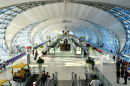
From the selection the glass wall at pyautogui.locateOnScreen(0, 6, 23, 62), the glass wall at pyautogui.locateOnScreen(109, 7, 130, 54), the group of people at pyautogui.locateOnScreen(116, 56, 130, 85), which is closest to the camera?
the group of people at pyautogui.locateOnScreen(116, 56, 130, 85)

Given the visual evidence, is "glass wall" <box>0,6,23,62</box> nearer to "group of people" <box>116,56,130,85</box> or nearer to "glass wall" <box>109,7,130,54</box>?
"glass wall" <box>109,7,130,54</box>

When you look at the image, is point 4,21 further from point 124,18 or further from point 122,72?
point 122,72

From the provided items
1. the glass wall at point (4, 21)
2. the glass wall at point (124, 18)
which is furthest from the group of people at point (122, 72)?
the glass wall at point (4, 21)

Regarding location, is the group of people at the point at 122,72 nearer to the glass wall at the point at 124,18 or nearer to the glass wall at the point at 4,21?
the glass wall at the point at 124,18

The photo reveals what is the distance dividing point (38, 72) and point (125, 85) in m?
7.47

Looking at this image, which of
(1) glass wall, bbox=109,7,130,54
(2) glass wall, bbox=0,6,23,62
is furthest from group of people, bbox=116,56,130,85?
(2) glass wall, bbox=0,6,23,62

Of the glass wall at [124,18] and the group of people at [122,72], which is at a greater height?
the glass wall at [124,18]

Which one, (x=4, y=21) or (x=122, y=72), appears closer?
(x=122, y=72)

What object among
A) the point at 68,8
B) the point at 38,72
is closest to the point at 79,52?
the point at 38,72

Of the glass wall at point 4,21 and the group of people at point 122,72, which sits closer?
the group of people at point 122,72

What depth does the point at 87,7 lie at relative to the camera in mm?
30156

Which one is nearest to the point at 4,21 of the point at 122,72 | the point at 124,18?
the point at 124,18

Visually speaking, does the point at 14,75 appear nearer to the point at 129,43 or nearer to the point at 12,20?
the point at 12,20

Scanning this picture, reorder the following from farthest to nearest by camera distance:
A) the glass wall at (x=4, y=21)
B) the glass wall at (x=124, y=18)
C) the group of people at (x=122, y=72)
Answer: the glass wall at (x=4, y=21) → the glass wall at (x=124, y=18) → the group of people at (x=122, y=72)
